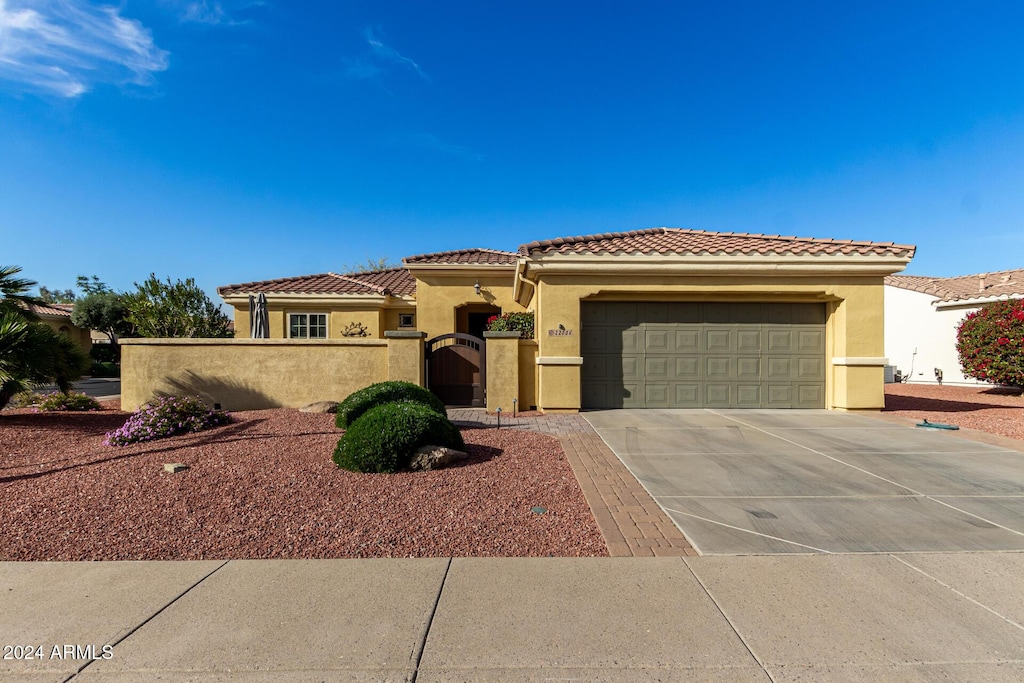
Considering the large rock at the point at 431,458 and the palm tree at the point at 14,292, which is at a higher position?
the palm tree at the point at 14,292

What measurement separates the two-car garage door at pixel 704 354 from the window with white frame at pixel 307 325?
37.7ft

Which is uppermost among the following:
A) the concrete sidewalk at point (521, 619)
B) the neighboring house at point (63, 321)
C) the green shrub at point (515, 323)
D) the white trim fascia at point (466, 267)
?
the white trim fascia at point (466, 267)

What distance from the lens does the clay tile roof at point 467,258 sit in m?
17.2

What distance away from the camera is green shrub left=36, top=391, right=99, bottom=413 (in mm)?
12117

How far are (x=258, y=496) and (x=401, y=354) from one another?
22.7 ft

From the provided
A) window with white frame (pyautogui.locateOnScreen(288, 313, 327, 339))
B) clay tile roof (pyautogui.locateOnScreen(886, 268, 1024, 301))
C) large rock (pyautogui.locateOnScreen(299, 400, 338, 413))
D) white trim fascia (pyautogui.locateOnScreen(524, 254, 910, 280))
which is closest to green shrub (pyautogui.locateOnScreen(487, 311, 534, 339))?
white trim fascia (pyautogui.locateOnScreen(524, 254, 910, 280))

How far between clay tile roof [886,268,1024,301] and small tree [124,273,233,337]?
95.0 feet

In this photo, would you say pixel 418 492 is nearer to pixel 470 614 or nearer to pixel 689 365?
pixel 470 614

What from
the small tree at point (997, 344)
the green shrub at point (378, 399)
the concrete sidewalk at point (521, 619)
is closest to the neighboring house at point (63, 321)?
the green shrub at point (378, 399)

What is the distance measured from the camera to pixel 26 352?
925 cm

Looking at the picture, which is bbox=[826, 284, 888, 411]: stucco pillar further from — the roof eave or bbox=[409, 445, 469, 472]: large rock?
the roof eave

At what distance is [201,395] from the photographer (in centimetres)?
1240

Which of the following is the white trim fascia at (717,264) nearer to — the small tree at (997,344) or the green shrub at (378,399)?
the green shrub at (378,399)

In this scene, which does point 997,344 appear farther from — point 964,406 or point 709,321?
point 709,321
